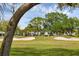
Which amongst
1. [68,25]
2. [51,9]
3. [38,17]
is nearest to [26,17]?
[38,17]

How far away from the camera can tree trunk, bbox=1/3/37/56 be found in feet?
5.32

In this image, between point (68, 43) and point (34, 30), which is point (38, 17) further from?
point (68, 43)

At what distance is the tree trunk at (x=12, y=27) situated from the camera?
1.62 metres

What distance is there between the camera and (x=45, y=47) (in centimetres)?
162

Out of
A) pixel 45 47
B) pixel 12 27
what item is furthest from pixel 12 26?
pixel 45 47

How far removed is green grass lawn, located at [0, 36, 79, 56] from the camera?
161cm

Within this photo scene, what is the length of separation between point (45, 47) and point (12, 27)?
0.28 meters

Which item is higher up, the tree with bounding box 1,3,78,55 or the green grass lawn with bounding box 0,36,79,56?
the tree with bounding box 1,3,78,55

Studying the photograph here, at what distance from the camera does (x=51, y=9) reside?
1632 mm

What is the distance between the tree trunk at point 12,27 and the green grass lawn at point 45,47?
38 millimetres

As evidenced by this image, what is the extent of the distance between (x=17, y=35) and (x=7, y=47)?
0.36ft

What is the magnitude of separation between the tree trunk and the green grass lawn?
0.04 m

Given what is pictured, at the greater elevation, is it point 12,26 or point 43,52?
point 12,26

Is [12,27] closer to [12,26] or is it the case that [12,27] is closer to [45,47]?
[12,26]
